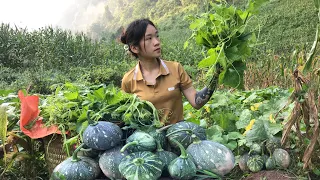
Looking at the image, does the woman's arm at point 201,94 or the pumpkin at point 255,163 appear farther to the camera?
the woman's arm at point 201,94

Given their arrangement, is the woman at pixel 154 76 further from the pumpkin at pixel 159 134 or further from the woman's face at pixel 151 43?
the pumpkin at pixel 159 134

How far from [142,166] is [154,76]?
3.60ft

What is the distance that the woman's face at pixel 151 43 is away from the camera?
244 cm

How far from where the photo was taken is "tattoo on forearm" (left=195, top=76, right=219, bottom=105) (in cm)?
203

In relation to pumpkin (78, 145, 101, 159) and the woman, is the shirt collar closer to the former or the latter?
the woman

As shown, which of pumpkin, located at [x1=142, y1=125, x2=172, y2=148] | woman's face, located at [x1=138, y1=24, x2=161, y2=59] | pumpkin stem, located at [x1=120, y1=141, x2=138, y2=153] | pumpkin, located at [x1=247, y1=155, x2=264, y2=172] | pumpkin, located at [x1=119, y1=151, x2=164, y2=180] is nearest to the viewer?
pumpkin, located at [x1=119, y1=151, x2=164, y2=180]

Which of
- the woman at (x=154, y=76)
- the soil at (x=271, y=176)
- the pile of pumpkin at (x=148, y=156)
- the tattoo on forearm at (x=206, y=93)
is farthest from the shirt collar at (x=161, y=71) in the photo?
the soil at (x=271, y=176)

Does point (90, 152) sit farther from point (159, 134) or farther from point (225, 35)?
point (225, 35)

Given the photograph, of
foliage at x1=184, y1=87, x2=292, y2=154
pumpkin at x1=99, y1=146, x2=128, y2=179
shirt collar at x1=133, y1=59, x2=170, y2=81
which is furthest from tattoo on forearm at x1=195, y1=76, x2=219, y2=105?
pumpkin at x1=99, y1=146, x2=128, y2=179

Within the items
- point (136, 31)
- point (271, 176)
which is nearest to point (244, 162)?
point (271, 176)

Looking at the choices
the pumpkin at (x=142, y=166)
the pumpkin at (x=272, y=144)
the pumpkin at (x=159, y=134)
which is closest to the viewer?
the pumpkin at (x=142, y=166)

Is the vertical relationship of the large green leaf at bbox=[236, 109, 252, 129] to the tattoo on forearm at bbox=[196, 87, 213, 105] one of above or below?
below

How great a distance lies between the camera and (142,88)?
8.41 feet

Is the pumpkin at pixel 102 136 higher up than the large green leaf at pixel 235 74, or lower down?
lower down
